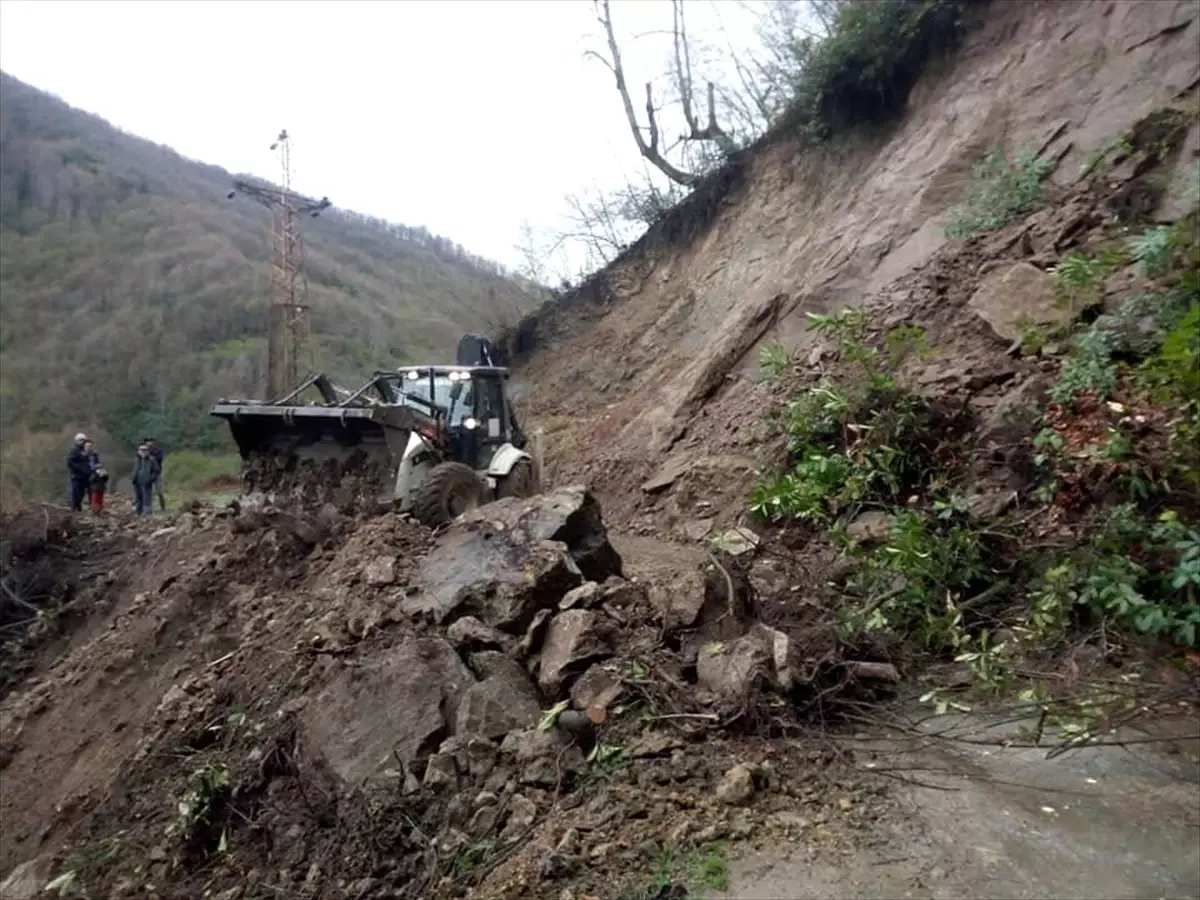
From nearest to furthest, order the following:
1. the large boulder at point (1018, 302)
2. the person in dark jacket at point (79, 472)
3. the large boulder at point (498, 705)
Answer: the large boulder at point (498, 705) → the large boulder at point (1018, 302) → the person in dark jacket at point (79, 472)

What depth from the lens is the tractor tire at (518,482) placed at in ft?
30.5

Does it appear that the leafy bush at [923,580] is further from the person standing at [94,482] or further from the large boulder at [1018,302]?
the person standing at [94,482]

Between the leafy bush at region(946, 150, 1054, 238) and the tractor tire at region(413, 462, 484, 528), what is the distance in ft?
18.8

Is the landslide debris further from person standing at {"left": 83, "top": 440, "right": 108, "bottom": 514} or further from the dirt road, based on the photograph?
person standing at {"left": 83, "top": 440, "right": 108, "bottom": 514}

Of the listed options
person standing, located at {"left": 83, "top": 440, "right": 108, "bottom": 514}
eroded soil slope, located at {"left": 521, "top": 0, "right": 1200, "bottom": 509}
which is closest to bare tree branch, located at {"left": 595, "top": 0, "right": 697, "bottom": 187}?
eroded soil slope, located at {"left": 521, "top": 0, "right": 1200, "bottom": 509}

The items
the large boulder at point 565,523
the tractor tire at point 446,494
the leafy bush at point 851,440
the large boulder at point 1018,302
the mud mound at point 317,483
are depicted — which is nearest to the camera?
the large boulder at point 565,523

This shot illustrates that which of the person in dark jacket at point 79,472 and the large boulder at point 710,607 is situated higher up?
the person in dark jacket at point 79,472

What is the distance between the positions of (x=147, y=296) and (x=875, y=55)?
37256 millimetres

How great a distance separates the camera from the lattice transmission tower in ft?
→ 86.7

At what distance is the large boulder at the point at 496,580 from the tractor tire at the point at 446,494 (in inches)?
70.8

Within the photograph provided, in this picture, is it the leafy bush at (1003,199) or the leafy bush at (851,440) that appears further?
the leafy bush at (1003,199)

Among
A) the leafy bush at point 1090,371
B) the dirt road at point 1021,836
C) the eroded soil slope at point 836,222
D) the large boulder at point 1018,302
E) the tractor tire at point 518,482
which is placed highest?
the eroded soil slope at point 836,222

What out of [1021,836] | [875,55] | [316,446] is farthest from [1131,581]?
[875,55]

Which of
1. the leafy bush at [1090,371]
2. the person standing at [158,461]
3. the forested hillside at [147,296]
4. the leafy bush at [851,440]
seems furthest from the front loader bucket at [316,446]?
the forested hillside at [147,296]
